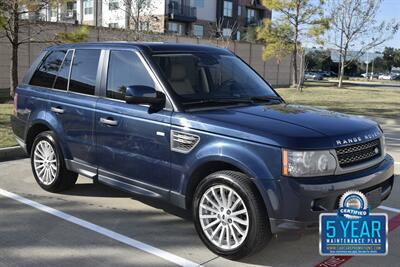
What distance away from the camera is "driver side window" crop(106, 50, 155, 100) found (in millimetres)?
4945

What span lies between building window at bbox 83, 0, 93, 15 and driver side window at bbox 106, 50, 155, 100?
45.1 metres

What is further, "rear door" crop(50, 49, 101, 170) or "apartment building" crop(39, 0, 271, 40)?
"apartment building" crop(39, 0, 271, 40)

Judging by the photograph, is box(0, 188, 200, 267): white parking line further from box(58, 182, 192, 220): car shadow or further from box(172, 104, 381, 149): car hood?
box(172, 104, 381, 149): car hood

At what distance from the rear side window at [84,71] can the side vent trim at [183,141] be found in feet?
4.71

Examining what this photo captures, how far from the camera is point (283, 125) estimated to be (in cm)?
402

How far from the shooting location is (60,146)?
5770 mm

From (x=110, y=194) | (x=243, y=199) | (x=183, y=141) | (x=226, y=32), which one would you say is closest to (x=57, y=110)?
(x=110, y=194)

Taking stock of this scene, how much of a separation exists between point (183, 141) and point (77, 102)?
1.70m

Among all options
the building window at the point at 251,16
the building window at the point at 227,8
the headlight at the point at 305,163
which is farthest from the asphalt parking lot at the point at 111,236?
the building window at the point at 251,16

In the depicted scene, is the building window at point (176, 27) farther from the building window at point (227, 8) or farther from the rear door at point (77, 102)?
the rear door at point (77, 102)

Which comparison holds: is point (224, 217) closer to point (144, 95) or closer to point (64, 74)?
point (144, 95)

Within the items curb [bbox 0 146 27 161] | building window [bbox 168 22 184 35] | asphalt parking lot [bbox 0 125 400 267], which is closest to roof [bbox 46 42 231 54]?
asphalt parking lot [bbox 0 125 400 267]

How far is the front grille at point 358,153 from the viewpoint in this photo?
13.0 feet

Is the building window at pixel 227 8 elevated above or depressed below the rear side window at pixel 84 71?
above
